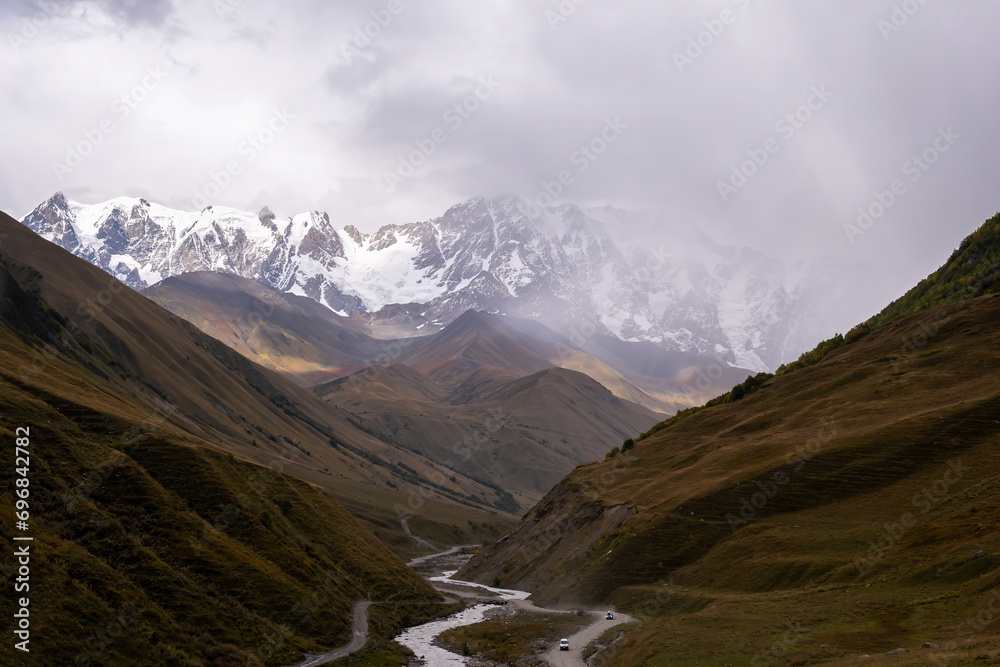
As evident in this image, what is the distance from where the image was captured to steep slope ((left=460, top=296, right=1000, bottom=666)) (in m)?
54.2

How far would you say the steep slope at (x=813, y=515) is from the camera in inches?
2134

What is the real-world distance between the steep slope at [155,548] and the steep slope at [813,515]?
2950cm

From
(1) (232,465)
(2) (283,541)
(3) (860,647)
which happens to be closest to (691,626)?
(3) (860,647)

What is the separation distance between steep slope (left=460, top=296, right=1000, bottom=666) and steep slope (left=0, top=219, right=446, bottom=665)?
29.5 metres

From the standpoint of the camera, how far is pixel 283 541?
80.6m

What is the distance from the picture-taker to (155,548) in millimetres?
65000

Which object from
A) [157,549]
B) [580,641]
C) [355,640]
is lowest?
[580,641]

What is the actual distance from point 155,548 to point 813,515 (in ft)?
211

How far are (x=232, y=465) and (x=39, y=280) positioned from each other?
12783 centimetres

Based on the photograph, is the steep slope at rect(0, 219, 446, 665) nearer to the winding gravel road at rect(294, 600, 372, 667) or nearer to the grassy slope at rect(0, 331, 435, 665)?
the grassy slope at rect(0, 331, 435, 665)

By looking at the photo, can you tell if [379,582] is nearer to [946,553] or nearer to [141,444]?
[141,444]

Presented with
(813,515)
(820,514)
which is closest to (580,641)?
(813,515)

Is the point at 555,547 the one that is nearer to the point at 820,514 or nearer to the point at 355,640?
the point at 820,514

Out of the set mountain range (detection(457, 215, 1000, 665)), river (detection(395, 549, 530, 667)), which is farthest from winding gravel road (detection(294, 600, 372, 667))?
mountain range (detection(457, 215, 1000, 665))
